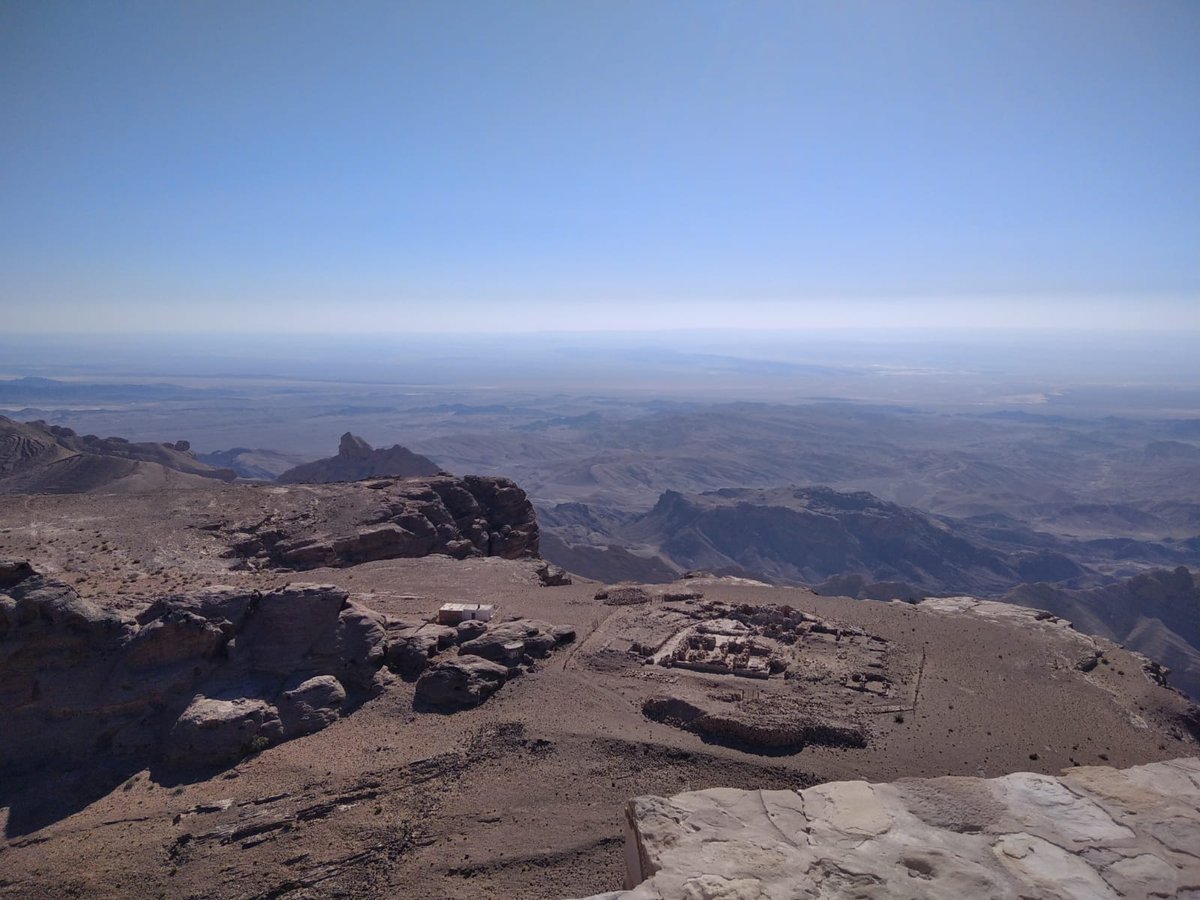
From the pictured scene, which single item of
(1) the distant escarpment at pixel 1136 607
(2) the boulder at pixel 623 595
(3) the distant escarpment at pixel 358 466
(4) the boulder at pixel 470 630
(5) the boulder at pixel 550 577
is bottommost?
(1) the distant escarpment at pixel 1136 607

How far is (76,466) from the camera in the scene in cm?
5434

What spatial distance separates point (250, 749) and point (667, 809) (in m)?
11.1

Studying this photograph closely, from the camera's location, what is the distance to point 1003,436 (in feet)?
655

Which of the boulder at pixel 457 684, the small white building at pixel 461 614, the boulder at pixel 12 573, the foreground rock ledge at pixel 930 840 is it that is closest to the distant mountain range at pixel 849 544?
the small white building at pixel 461 614

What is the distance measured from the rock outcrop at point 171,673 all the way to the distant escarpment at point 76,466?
102 ft

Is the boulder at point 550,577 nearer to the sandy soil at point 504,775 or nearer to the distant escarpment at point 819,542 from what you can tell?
the sandy soil at point 504,775

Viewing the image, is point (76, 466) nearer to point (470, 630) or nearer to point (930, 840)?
point (470, 630)

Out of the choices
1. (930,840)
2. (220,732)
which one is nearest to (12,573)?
(220,732)

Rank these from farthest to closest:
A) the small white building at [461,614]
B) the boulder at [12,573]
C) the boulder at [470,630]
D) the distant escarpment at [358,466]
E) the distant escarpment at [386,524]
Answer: the distant escarpment at [358,466] < the distant escarpment at [386,524] < the small white building at [461,614] < the boulder at [470,630] < the boulder at [12,573]

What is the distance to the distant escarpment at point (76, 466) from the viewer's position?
171ft

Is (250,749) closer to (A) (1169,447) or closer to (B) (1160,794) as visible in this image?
(B) (1160,794)

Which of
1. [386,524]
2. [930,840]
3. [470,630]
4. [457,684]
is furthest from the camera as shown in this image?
[386,524]

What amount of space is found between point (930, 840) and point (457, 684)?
12083mm

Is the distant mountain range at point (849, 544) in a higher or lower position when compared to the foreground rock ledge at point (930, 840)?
lower
